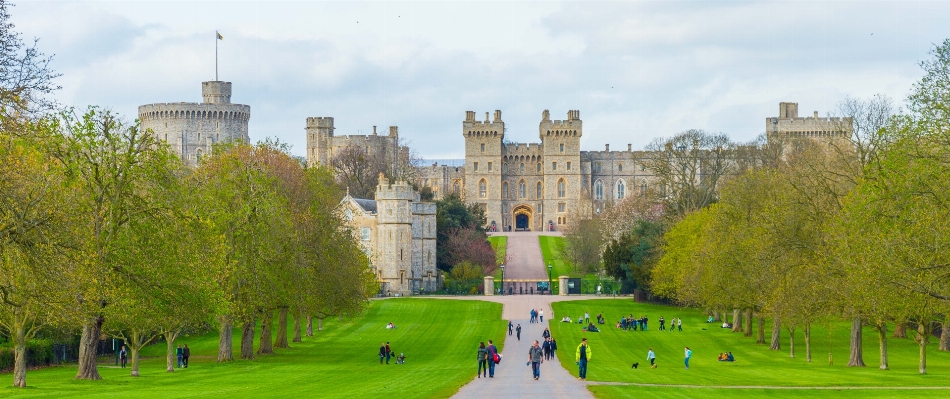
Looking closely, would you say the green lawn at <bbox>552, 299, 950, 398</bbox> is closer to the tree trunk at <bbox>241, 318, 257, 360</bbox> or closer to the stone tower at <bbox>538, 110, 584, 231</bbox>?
the tree trunk at <bbox>241, 318, 257, 360</bbox>

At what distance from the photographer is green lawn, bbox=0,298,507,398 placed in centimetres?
2698

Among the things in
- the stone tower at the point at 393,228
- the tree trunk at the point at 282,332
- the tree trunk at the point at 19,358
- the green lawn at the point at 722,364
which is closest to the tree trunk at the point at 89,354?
the tree trunk at the point at 19,358

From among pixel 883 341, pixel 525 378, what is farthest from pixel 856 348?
pixel 525 378

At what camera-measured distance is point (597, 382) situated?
2966cm

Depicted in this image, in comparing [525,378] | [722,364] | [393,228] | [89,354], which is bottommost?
[722,364]

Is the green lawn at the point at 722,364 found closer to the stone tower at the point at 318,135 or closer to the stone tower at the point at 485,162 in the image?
the stone tower at the point at 485,162

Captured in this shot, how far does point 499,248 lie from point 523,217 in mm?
Answer: 28599

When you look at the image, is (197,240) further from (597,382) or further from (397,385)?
(597,382)

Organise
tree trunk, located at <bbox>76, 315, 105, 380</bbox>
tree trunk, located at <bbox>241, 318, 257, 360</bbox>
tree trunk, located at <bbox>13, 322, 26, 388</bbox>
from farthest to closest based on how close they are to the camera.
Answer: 1. tree trunk, located at <bbox>241, 318, 257, 360</bbox>
2. tree trunk, located at <bbox>76, 315, 105, 380</bbox>
3. tree trunk, located at <bbox>13, 322, 26, 388</bbox>

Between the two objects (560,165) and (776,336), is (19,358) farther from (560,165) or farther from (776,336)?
(560,165)

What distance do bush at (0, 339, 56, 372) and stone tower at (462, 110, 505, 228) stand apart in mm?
90076

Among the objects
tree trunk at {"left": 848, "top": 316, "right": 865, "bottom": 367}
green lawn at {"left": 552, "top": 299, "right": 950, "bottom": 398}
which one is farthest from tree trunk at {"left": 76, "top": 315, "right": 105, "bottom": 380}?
tree trunk at {"left": 848, "top": 316, "right": 865, "bottom": 367}

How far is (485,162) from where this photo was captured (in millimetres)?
130625

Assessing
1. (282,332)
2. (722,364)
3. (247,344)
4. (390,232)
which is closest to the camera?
(722,364)
